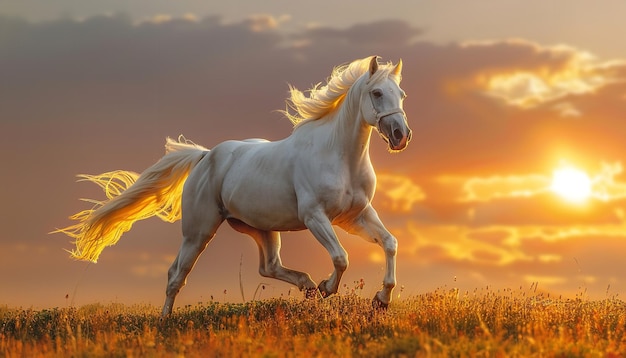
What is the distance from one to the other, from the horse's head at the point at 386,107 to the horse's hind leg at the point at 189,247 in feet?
10.7

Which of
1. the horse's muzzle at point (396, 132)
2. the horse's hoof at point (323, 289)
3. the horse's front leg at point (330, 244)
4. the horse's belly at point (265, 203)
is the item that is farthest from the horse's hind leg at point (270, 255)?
the horse's muzzle at point (396, 132)

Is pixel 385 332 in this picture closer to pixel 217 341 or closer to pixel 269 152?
pixel 217 341

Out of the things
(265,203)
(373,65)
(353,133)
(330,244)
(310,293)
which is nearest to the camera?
(330,244)

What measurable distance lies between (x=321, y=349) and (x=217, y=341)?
110 centimetres

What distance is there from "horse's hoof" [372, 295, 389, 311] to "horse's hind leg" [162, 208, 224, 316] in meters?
3.09

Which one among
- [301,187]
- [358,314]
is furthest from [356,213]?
[358,314]

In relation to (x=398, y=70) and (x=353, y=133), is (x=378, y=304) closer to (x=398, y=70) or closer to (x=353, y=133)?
(x=353, y=133)

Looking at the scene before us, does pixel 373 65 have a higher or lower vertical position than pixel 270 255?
higher

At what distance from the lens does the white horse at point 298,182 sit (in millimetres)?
11294

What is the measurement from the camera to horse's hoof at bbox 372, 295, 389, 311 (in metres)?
11.2

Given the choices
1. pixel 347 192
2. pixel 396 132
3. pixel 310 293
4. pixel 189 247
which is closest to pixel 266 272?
pixel 310 293

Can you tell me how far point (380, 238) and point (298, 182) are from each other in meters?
1.31

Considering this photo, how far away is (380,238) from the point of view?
11.6 metres

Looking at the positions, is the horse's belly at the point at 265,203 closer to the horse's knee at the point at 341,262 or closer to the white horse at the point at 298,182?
the white horse at the point at 298,182
